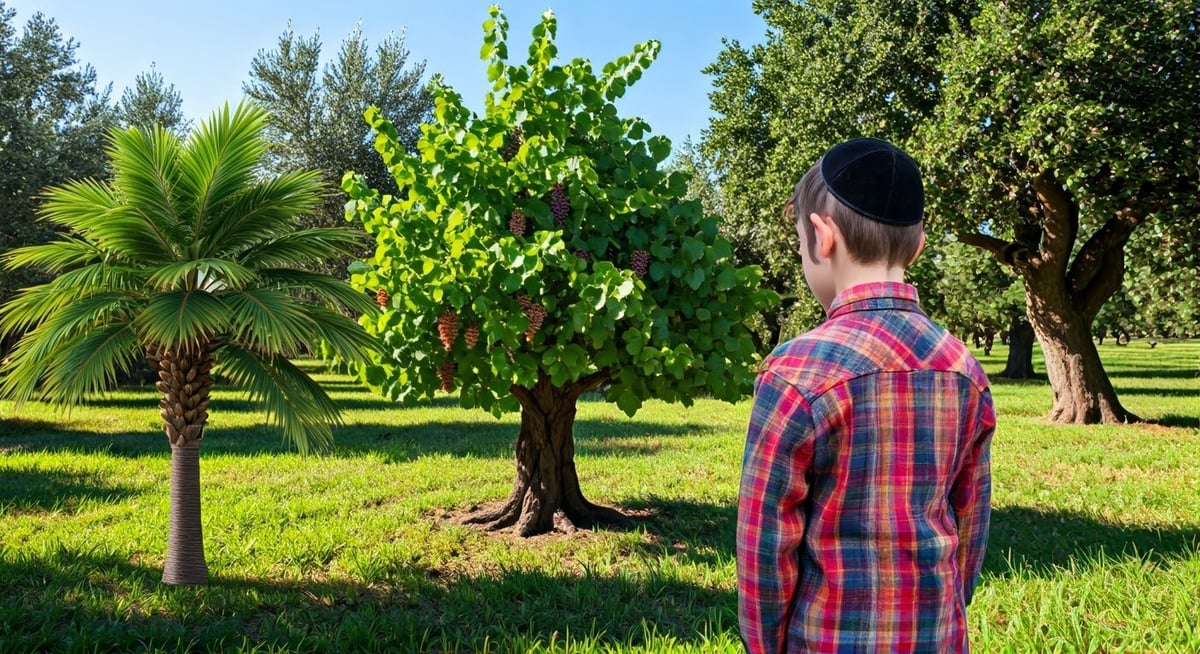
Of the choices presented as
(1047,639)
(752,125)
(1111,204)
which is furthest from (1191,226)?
(1047,639)

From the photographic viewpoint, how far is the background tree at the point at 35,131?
1700cm

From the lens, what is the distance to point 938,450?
6.38ft

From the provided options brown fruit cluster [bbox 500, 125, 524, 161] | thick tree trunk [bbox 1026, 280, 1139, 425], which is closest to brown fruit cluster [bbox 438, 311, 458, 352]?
brown fruit cluster [bbox 500, 125, 524, 161]

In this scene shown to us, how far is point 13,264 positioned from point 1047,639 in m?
6.81

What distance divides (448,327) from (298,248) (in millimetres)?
1235

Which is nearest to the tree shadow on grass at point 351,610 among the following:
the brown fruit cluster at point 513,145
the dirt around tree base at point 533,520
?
the dirt around tree base at point 533,520

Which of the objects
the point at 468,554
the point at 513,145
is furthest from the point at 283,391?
the point at 513,145

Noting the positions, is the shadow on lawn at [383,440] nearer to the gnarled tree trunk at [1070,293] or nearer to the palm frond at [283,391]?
the palm frond at [283,391]

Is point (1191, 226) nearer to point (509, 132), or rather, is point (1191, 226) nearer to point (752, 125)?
point (752, 125)

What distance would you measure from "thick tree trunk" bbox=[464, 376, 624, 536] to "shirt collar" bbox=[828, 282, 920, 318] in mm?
5472

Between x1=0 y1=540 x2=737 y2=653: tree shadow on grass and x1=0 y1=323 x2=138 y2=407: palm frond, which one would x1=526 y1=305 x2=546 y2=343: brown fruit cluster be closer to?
x1=0 y1=540 x2=737 y2=653: tree shadow on grass

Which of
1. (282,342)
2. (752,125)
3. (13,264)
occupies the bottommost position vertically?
(282,342)

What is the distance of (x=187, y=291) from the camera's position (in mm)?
5137

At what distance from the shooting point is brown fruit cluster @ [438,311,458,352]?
6355 mm
